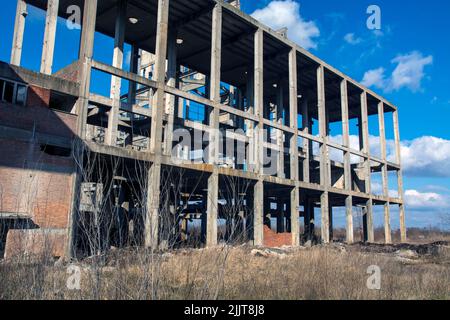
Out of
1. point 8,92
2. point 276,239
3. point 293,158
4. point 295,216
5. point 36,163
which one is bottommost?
point 276,239

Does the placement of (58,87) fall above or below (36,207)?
above

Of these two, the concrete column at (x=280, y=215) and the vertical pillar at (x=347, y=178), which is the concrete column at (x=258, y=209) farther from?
the vertical pillar at (x=347, y=178)

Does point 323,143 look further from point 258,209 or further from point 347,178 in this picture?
point 258,209

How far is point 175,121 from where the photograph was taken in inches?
837

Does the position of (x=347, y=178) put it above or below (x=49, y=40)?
below

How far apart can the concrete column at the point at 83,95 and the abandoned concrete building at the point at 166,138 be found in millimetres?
45

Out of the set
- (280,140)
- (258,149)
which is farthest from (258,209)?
(280,140)

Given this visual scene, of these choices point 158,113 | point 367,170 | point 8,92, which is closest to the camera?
point 8,92

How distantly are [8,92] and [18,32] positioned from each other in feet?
23.4

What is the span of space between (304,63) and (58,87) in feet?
63.3

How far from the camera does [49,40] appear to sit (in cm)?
1831

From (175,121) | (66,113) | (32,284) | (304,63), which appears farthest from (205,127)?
(32,284)

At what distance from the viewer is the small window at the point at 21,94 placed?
577 inches
